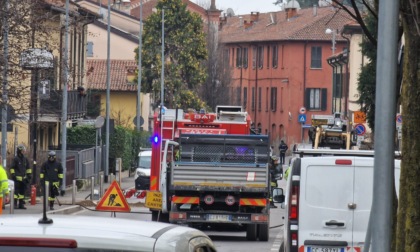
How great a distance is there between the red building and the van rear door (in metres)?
85.7

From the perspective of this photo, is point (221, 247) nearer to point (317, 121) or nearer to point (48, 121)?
point (317, 121)

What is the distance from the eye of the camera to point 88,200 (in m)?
37.4

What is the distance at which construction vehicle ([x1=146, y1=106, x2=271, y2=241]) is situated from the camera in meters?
24.1

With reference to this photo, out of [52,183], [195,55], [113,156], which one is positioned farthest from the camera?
[195,55]

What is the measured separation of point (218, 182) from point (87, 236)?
18132mm

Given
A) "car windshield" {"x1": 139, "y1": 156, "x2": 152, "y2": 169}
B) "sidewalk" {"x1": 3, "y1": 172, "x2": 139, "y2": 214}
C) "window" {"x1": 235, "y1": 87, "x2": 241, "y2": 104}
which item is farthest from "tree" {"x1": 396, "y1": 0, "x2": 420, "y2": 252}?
"window" {"x1": 235, "y1": 87, "x2": 241, "y2": 104}

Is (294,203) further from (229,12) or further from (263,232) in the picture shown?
(229,12)

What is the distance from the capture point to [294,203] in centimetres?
1573

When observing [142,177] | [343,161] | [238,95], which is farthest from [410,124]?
[238,95]

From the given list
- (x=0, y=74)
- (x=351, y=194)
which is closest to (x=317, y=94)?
(x=0, y=74)

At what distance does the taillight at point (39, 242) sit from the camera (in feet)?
19.5

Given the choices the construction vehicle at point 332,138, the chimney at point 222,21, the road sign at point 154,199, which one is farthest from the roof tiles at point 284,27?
the road sign at point 154,199

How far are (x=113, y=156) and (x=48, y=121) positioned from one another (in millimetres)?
7042

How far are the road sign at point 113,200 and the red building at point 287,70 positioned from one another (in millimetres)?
79130
